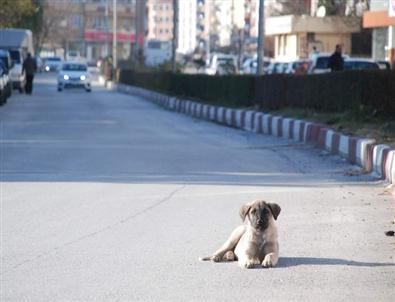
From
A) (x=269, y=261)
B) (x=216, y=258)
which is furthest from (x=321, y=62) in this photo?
(x=269, y=261)

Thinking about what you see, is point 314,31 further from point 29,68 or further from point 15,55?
point 29,68

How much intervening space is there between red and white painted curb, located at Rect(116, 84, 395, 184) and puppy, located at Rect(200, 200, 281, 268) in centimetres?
556

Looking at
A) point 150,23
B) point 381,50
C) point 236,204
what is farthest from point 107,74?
→ point 150,23

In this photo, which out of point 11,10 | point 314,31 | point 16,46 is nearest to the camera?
point 16,46

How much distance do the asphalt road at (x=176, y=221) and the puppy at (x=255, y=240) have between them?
0.36 ft

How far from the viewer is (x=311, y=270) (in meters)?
8.24

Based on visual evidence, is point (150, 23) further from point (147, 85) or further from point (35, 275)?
point (35, 275)

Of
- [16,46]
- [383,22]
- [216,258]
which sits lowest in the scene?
[216,258]

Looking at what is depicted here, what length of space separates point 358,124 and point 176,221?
9.48 m

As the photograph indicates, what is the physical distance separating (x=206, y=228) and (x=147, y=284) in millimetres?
2690

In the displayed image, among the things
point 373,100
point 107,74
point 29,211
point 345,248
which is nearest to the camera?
point 345,248

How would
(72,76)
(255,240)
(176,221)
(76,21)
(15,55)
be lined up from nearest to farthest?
(255,240) < (176,221) < (15,55) < (72,76) < (76,21)

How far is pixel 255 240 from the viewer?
26.4 ft

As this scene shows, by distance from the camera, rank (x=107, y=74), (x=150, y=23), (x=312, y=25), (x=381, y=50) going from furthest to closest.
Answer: (x=150, y=23) → (x=107, y=74) → (x=312, y=25) → (x=381, y=50)
